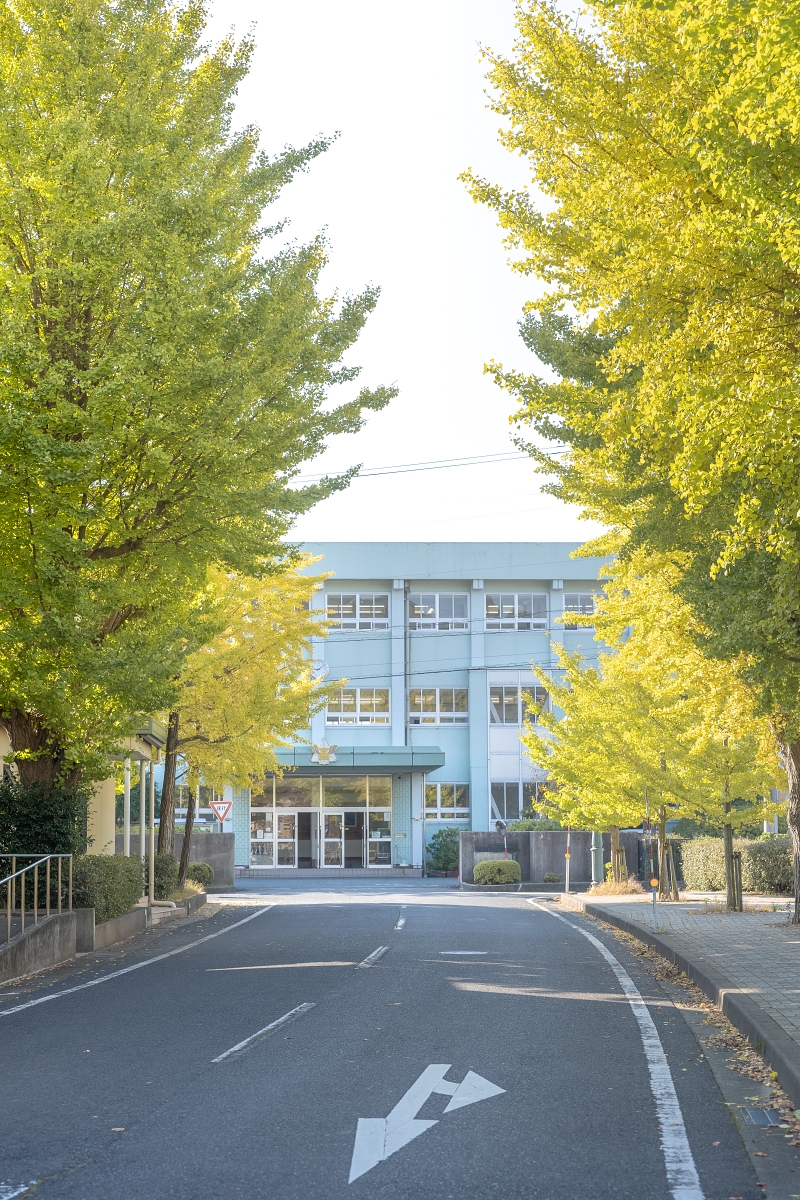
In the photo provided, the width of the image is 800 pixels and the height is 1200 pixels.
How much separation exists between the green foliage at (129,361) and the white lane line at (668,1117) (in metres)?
7.10

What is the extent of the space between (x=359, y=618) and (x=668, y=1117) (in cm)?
4976

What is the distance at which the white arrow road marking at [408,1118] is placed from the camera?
5.52 m

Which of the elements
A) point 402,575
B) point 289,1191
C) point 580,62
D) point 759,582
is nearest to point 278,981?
point 759,582

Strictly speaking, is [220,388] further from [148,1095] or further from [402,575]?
[402,575]

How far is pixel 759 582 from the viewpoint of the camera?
10.6 meters

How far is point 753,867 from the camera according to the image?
89.8ft

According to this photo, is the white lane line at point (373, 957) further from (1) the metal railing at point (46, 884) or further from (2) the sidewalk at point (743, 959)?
(1) the metal railing at point (46, 884)

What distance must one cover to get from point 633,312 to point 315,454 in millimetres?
6987

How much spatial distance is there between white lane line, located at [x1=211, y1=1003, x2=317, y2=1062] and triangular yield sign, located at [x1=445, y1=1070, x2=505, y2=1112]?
1.74 metres

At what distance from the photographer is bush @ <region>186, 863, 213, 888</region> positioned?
35.9m

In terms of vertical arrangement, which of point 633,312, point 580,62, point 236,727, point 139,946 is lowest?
point 139,946

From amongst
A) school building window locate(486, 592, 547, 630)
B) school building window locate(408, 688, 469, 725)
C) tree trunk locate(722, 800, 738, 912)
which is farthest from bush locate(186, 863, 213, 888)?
school building window locate(486, 592, 547, 630)

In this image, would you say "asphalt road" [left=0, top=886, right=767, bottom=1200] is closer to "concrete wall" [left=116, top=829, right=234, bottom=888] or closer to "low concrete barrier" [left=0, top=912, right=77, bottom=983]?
"low concrete barrier" [left=0, top=912, right=77, bottom=983]

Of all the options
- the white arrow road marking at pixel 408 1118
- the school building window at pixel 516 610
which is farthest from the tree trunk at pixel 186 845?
the school building window at pixel 516 610
